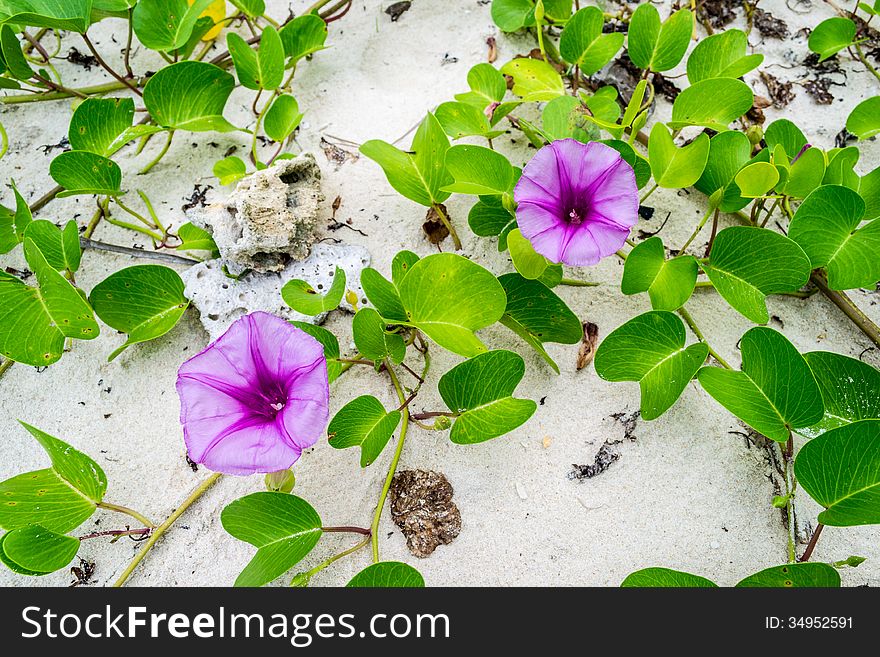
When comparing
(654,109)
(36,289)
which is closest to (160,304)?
(36,289)

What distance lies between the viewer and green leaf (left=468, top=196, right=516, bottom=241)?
1452 millimetres

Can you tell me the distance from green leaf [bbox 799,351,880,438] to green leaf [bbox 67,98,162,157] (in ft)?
4.98

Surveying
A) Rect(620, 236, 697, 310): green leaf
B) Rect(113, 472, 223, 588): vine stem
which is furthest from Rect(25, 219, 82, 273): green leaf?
Rect(620, 236, 697, 310): green leaf

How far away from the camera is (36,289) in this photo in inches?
53.7

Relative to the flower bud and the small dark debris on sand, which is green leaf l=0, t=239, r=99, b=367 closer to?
the flower bud

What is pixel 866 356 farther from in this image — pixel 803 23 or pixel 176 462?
pixel 176 462

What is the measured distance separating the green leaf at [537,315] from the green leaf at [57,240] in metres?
0.92

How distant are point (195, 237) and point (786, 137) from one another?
1.36 meters

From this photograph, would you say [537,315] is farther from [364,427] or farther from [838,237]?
[838,237]

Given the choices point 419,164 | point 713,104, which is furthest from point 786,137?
point 419,164

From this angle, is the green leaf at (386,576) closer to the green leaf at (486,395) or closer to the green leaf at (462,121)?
the green leaf at (486,395)

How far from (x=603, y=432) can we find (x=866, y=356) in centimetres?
61

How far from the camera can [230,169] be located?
162cm

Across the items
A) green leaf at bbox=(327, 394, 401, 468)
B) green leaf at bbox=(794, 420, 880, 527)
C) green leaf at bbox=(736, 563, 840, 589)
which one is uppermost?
green leaf at bbox=(794, 420, 880, 527)
